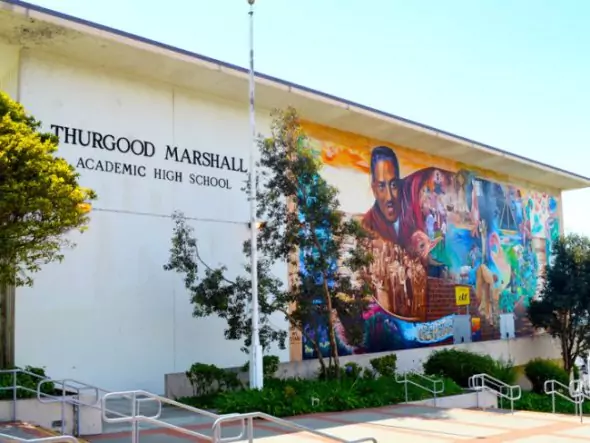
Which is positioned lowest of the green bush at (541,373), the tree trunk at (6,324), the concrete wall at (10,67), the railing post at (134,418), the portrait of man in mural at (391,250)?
the green bush at (541,373)

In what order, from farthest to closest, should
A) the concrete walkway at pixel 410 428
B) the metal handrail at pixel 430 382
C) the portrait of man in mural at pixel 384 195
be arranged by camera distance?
the portrait of man in mural at pixel 384 195 < the metal handrail at pixel 430 382 < the concrete walkway at pixel 410 428

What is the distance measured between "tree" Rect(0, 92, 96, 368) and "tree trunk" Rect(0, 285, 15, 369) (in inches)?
180

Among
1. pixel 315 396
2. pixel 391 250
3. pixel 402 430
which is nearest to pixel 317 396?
pixel 315 396

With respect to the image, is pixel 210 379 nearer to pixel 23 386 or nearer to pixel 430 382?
pixel 23 386

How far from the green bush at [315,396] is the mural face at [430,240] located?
2.40m

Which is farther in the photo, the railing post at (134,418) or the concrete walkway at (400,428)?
the concrete walkway at (400,428)

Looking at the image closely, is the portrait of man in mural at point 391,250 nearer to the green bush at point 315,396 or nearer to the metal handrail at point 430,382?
the metal handrail at point 430,382

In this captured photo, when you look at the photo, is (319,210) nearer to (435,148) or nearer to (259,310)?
(259,310)

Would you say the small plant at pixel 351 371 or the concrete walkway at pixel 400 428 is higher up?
the small plant at pixel 351 371

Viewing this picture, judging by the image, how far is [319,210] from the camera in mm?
17391

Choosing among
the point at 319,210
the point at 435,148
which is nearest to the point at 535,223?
the point at 435,148

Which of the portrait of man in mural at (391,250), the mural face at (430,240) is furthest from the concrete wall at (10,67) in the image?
the portrait of man in mural at (391,250)

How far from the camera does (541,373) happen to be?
27.4 meters

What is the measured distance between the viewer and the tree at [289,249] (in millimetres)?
17156
